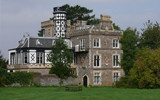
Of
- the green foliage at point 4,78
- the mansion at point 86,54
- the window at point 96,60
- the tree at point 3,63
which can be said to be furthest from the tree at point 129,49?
the tree at point 3,63

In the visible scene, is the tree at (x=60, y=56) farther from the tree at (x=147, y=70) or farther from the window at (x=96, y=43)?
the window at (x=96, y=43)

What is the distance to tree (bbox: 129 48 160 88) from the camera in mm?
45281

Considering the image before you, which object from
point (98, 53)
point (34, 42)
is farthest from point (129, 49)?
point (34, 42)

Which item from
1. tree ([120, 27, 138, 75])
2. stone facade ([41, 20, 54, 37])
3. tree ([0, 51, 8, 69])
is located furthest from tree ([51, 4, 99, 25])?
tree ([120, 27, 138, 75])

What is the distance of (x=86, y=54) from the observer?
192 ft

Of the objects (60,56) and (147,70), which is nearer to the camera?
(147,70)

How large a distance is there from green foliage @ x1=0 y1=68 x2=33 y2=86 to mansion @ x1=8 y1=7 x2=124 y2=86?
4049 mm

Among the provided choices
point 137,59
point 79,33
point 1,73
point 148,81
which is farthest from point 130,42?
point 1,73

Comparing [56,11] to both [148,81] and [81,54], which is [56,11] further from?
[148,81]

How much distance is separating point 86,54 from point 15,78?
1246cm

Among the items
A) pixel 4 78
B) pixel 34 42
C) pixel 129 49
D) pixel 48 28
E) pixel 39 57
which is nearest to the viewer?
pixel 4 78

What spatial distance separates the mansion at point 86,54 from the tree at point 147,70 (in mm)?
10703

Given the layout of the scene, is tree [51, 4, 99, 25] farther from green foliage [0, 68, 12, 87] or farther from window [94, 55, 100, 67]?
green foliage [0, 68, 12, 87]

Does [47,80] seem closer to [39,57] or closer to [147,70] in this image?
[39,57]
